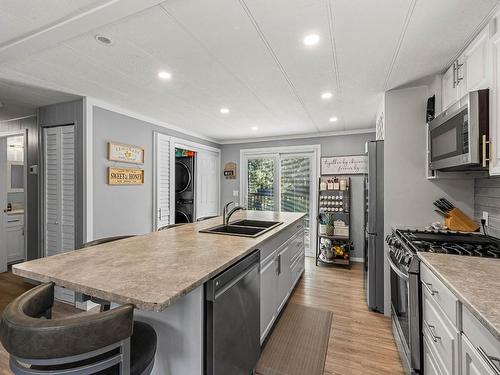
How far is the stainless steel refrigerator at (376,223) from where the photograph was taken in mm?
2617

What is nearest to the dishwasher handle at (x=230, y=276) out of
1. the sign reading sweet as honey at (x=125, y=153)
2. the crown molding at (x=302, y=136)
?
the sign reading sweet as honey at (x=125, y=153)

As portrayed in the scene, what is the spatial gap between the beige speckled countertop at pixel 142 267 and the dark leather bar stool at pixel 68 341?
4.0 inches

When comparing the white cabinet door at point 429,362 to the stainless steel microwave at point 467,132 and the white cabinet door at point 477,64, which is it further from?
the white cabinet door at point 477,64

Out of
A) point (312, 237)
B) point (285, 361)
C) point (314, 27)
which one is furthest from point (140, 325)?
point (312, 237)

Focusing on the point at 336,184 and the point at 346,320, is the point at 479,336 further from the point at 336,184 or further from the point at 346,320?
the point at 336,184

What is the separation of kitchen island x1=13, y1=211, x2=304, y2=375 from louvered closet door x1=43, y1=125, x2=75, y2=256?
1721mm

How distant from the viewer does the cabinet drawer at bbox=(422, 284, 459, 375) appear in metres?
1.12

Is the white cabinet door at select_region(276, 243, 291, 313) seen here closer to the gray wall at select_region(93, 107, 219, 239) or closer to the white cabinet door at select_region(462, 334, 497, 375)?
the white cabinet door at select_region(462, 334, 497, 375)

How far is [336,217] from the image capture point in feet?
14.8

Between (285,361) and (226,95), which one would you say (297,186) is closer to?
(226,95)

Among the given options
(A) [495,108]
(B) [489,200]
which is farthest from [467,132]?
(B) [489,200]

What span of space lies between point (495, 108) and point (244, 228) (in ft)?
6.71

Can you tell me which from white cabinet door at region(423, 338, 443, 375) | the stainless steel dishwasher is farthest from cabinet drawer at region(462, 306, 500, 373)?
the stainless steel dishwasher

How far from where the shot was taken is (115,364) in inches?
35.6
